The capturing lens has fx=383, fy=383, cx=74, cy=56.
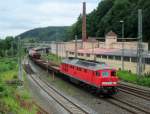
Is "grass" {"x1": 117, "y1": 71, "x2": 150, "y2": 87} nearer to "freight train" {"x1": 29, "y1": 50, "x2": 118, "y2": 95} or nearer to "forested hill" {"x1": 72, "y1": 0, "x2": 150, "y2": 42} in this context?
"freight train" {"x1": 29, "y1": 50, "x2": 118, "y2": 95}

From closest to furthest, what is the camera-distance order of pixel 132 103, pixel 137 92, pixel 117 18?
1. pixel 132 103
2. pixel 137 92
3. pixel 117 18

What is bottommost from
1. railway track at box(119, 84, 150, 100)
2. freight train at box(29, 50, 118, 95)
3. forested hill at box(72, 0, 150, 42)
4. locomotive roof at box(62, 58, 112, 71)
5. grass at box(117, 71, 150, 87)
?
railway track at box(119, 84, 150, 100)

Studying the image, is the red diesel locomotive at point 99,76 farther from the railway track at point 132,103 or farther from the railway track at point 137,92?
the railway track at point 137,92

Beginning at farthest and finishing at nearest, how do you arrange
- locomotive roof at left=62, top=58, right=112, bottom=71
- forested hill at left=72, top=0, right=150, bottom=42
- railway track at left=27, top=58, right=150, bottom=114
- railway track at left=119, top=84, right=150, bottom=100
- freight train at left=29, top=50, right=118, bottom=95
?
1. forested hill at left=72, top=0, right=150, bottom=42
2. locomotive roof at left=62, top=58, right=112, bottom=71
3. railway track at left=119, top=84, right=150, bottom=100
4. freight train at left=29, top=50, right=118, bottom=95
5. railway track at left=27, top=58, right=150, bottom=114

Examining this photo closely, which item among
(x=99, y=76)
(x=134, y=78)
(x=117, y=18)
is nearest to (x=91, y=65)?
(x=99, y=76)

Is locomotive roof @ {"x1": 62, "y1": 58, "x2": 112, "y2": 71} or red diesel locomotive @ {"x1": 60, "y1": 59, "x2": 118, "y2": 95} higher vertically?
locomotive roof @ {"x1": 62, "y1": 58, "x2": 112, "y2": 71}

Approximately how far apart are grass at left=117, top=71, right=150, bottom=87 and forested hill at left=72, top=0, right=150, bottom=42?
42133mm

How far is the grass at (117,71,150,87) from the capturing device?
43719mm

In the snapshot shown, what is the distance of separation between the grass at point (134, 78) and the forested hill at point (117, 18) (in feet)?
138

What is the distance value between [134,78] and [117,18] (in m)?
69.8

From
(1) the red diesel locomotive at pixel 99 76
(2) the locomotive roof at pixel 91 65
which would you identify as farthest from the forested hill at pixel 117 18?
(1) the red diesel locomotive at pixel 99 76

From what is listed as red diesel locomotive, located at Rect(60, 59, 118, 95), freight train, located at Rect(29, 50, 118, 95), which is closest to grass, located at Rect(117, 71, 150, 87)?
freight train, located at Rect(29, 50, 118, 95)

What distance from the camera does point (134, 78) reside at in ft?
159

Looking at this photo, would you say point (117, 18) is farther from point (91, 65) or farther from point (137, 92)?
point (137, 92)
